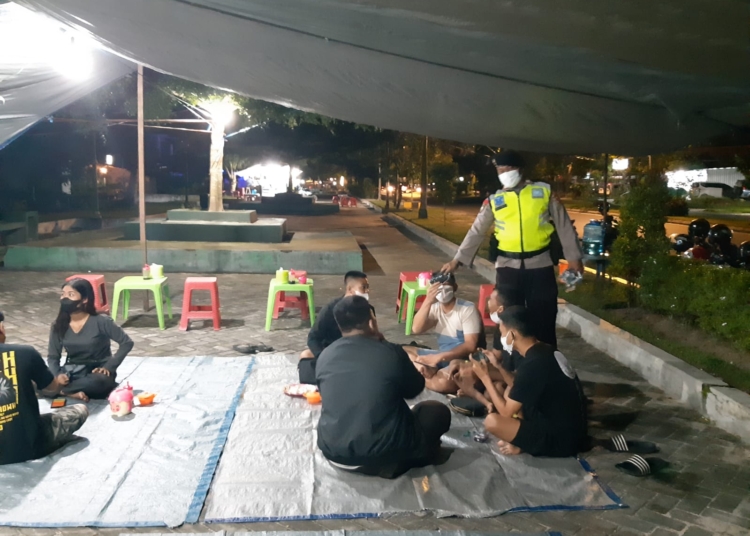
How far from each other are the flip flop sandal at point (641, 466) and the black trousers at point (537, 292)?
1.37m

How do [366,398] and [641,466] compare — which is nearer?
[366,398]

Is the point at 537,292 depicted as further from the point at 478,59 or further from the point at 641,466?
the point at 478,59

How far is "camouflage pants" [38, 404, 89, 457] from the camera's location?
4.18 meters

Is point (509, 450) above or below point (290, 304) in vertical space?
below

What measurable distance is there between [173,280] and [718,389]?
925cm

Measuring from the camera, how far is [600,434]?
15.6 feet

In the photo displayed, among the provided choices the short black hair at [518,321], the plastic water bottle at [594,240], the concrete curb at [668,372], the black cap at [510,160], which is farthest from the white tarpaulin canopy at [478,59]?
the plastic water bottle at [594,240]

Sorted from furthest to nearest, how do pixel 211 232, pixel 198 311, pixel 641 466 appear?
pixel 211 232
pixel 198 311
pixel 641 466

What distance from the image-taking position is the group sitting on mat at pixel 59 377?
390 centimetres

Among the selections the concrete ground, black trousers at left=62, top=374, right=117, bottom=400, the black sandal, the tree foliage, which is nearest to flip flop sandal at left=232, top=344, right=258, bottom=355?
the black sandal

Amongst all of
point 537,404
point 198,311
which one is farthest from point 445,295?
point 198,311

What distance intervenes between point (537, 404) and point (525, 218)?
166cm

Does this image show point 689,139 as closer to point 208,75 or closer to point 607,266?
point 208,75

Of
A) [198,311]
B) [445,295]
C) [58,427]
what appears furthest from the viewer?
[198,311]
